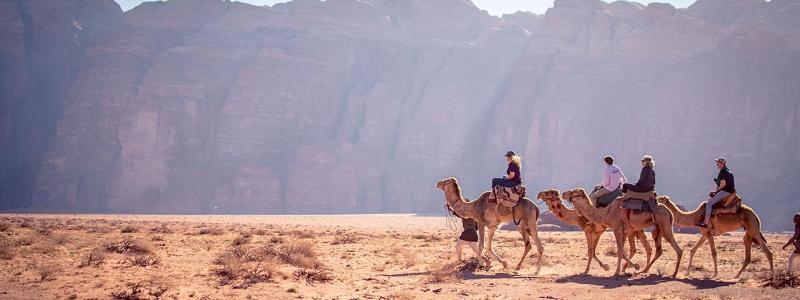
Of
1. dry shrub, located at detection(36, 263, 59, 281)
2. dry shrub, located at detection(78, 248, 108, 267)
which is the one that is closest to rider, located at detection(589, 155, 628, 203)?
dry shrub, located at detection(78, 248, 108, 267)

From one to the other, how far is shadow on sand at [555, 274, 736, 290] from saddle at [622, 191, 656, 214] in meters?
1.40

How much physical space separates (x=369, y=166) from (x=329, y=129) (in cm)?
880

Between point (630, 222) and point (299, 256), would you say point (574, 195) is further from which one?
point (299, 256)

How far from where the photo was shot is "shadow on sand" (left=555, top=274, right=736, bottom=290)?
13.4m

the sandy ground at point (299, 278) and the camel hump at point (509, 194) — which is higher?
the camel hump at point (509, 194)

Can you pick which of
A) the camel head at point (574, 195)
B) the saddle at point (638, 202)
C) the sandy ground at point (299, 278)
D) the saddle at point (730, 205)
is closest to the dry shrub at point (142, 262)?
the sandy ground at point (299, 278)

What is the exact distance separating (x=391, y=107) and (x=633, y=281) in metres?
86.1

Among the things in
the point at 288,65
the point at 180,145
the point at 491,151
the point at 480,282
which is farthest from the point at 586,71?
the point at 480,282

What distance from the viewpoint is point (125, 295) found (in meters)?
10.8

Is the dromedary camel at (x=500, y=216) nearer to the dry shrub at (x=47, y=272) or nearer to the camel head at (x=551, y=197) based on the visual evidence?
the camel head at (x=551, y=197)

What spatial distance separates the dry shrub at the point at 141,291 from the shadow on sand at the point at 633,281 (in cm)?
767

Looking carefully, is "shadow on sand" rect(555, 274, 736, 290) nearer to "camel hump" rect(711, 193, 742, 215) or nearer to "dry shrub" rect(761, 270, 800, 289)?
"dry shrub" rect(761, 270, 800, 289)

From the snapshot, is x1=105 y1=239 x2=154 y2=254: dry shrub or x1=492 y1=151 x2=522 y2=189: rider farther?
x1=105 y1=239 x2=154 y2=254: dry shrub

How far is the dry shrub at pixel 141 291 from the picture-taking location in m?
10.8
